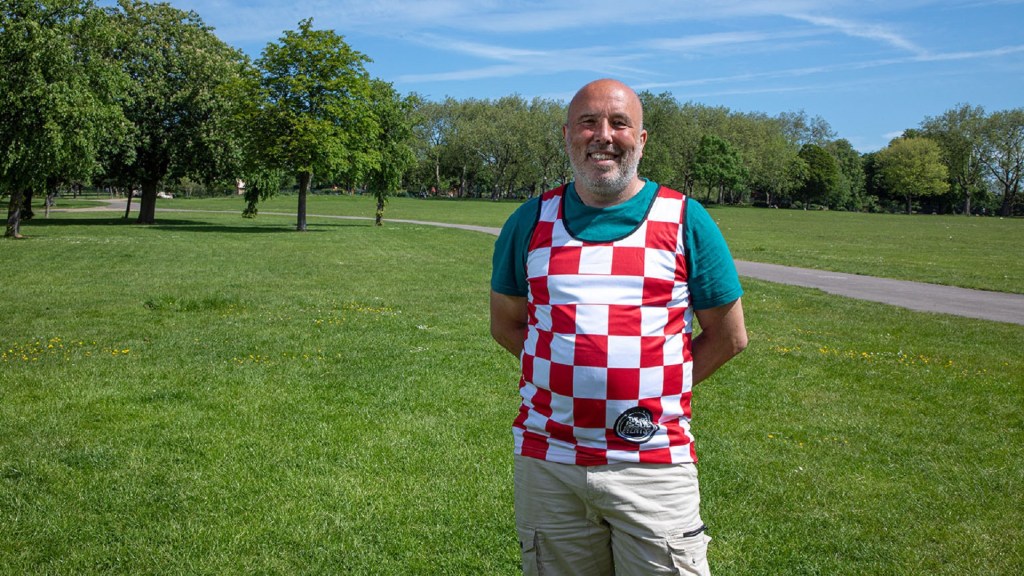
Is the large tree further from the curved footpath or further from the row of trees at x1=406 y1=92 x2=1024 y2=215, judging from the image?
the row of trees at x1=406 y1=92 x2=1024 y2=215

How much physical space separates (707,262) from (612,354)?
438 mm

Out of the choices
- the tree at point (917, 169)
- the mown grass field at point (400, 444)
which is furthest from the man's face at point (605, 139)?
the tree at point (917, 169)

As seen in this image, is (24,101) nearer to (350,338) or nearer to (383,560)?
(350,338)

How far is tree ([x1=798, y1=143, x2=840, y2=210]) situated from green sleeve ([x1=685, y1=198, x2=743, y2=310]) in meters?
104

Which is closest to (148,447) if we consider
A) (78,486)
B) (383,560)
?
(78,486)

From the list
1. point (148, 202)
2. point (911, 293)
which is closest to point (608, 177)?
point (911, 293)

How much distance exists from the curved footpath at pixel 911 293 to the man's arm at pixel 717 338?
12034 mm

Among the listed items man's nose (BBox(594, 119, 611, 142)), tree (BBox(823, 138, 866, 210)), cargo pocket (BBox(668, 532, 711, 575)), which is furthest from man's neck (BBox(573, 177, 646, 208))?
tree (BBox(823, 138, 866, 210))

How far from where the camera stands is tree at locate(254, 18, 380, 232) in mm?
32938

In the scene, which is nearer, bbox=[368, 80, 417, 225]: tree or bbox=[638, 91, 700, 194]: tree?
bbox=[368, 80, 417, 225]: tree

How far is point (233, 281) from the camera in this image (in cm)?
1574

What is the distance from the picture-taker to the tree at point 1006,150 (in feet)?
295

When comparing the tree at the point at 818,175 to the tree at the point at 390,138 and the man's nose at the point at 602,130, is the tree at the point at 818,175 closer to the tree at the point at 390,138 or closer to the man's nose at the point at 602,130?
the tree at the point at 390,138

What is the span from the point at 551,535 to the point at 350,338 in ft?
25.0
